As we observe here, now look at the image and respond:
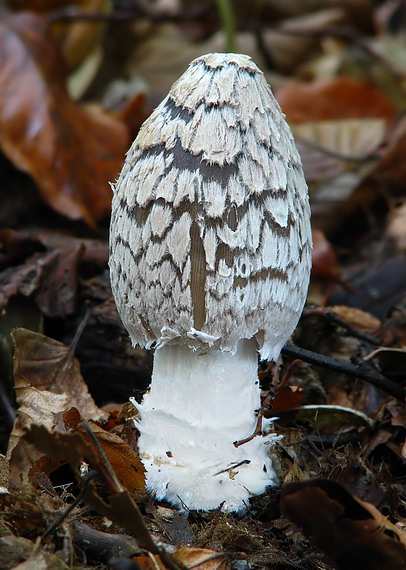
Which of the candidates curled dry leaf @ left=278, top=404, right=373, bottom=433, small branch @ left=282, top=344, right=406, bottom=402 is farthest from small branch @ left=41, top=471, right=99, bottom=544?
small branch @ left=282, top=344, right=406, bottom=402

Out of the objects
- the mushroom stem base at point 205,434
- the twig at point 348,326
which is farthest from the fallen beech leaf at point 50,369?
the twig at point 348,326

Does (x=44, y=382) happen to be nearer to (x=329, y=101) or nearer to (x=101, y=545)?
(x=101, y=545)

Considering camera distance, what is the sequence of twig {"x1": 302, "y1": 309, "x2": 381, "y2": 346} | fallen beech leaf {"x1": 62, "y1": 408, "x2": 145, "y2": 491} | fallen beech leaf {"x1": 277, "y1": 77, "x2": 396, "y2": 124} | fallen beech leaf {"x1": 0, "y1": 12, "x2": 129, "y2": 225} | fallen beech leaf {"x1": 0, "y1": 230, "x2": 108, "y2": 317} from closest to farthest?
fallen beech leaf {"x1": 62, "y1": 408, "x2": 145, "y2": 491}
twig {"x1": 302, "y1": 309, "x2": 381, "y2": 346}
fallen beech leaf {"x1": 0, "y1": 230, "x2": 108, "y2": 317}
fallen beech leaf {"x1": 0, "y1": 12, "x2": 129, "y2": 225}
fallen beech leaf {"x1": 277, "y1": 77, "x2": 396, "y2": 124}

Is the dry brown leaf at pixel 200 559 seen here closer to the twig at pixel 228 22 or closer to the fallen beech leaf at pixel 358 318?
the fallen beech leaf at pixel 358 318

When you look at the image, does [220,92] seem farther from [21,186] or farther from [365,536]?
[21,186]

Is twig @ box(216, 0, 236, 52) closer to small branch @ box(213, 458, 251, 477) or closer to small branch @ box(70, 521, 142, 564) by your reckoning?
small branch @ box(213, 458, 251, 477)

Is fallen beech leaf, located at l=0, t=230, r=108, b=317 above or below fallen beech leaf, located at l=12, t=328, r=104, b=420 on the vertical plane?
above

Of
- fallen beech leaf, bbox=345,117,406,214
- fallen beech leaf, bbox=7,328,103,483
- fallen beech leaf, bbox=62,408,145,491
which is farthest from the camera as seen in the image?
fallen beech leaf, bbox=345,117,406,214
